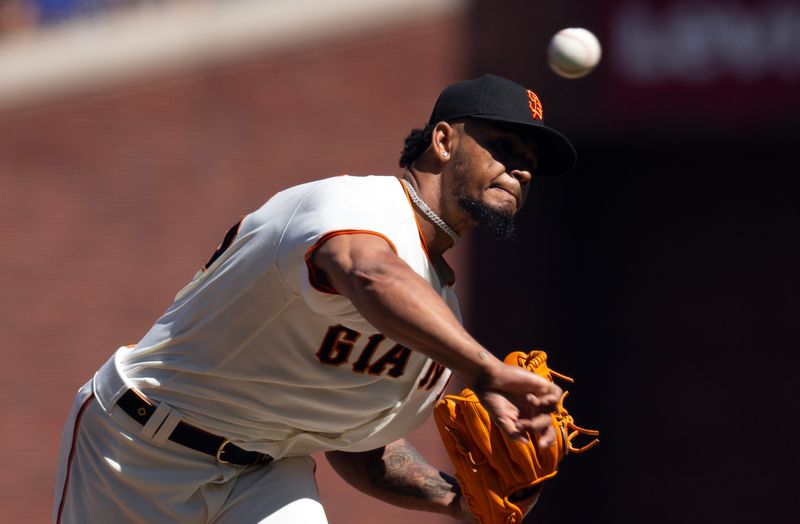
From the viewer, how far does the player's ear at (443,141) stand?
12.1 ft

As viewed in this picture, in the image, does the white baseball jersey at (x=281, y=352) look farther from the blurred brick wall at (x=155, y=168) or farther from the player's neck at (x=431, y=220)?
the blurred brick wall at (x=155, y=168)

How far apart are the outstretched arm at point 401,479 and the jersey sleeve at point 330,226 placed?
0.98 meters

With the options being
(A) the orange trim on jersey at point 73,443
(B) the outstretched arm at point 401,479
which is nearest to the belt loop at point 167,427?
(A) the orange trim on jersey at point 73,443

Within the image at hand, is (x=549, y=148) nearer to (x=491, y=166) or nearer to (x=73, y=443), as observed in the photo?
(x=491, y=166)

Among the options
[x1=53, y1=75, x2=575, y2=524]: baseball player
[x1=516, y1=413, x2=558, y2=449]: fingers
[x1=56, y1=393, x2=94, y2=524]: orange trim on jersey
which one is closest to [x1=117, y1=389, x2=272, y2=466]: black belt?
[x1=53, y1=75, x2=575, y2=524]: baseball player

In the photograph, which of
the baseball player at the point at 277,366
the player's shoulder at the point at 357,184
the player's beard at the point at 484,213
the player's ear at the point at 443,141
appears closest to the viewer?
the player's shoulder at the point at 357,184

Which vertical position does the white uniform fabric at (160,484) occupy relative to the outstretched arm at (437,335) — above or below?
below

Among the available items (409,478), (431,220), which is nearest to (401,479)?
(409,478)

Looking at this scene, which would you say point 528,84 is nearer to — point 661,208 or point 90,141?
point 661,208

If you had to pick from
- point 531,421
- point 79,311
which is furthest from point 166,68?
point 531,421

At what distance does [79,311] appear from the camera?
11.7m

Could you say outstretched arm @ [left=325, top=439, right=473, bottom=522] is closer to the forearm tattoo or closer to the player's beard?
the forearm tattoo

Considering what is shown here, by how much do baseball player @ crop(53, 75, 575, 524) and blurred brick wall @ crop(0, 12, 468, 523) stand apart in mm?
7918

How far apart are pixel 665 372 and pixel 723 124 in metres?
2.33
